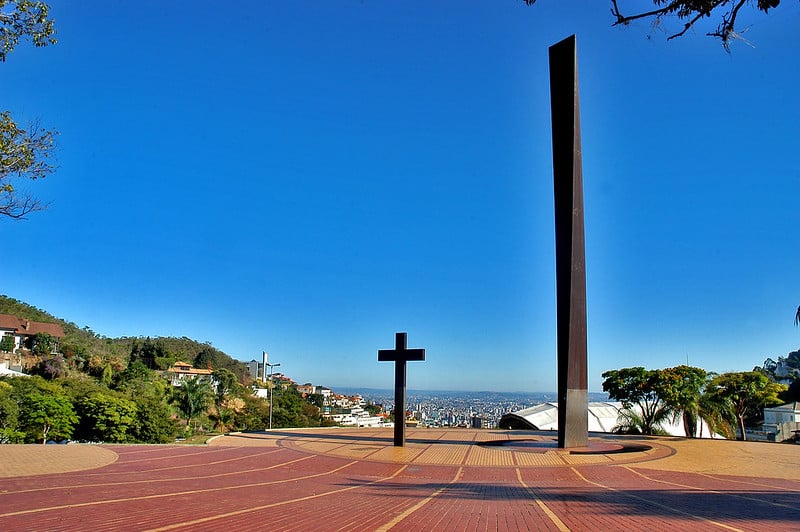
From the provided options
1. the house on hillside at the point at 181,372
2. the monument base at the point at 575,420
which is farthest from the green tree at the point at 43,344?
the monument base at the point at 575,420

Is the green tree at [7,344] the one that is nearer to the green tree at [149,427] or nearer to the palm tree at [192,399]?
the palm tree at [192,399]

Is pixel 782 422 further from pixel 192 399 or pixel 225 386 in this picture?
pixel 225 386

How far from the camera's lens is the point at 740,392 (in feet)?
62.5

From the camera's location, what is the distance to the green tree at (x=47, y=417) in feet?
73.0

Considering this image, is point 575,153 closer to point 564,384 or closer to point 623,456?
point 564,384

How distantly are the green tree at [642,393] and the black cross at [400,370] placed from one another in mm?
8855

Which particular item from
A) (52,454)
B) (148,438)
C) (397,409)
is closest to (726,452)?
(397,409)

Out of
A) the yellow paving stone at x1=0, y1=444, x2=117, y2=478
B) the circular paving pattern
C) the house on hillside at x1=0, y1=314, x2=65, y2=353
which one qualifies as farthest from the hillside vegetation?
the circular paving pattern

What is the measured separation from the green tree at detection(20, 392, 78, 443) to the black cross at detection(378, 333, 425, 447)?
1578cm

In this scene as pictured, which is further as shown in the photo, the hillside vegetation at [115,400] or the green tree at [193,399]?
the green tree at [193,399]

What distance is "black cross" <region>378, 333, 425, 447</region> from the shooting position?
54.9 ft

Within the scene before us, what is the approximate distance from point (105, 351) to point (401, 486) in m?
80.8

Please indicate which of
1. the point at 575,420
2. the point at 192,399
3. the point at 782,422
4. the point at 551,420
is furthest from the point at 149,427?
the point at 782,422

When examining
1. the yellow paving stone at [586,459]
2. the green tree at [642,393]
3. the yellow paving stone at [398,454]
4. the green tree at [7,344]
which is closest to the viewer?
the yellow paving stone at [586,459]
